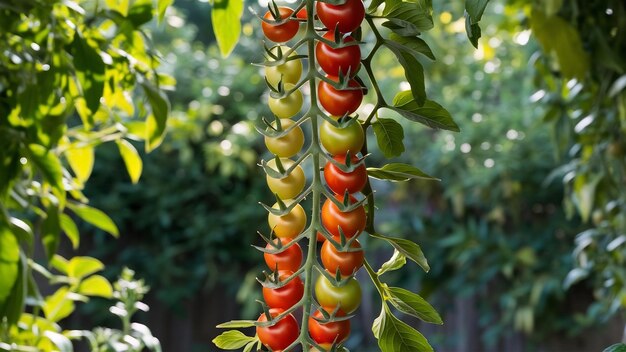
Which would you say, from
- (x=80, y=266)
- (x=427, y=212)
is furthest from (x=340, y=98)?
(x=427, y=212)

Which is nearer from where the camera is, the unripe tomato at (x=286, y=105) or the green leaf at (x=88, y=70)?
the unripe tomato at (x=286, y=105)

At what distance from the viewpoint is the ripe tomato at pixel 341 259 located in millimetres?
368

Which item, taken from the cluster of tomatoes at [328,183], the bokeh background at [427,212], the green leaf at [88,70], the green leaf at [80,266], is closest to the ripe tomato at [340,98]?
the cluster of tomatoes at [328,183]

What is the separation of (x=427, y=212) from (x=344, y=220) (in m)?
3.10

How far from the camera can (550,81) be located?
1177mm

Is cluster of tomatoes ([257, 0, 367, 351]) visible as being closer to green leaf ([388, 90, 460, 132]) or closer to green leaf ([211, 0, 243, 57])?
green leaf ([388, 90, 460, 132])

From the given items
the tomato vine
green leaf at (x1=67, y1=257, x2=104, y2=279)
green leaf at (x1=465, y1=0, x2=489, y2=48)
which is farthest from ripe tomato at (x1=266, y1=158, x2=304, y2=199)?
green leaf at (x1=67, y1=257, x2=104, y2=279)

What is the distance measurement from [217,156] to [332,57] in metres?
2.95

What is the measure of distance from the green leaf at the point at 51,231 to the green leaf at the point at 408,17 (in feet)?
1.32

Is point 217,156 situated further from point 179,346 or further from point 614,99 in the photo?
point 614,99

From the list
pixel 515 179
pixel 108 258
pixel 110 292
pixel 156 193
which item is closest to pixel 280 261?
pixel 110 292

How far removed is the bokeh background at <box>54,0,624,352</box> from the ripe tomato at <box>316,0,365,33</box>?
252 cm

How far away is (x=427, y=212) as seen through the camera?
11.2 feet

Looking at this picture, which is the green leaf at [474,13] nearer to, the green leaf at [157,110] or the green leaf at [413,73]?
the green leaf at [413,73]
